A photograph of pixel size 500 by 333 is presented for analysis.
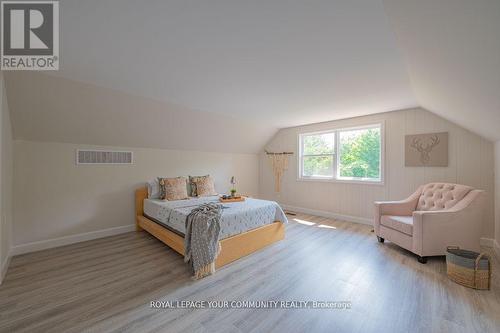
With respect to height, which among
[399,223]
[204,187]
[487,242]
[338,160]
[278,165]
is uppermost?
[338,160]

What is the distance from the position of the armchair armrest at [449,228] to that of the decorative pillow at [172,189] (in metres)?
3.77

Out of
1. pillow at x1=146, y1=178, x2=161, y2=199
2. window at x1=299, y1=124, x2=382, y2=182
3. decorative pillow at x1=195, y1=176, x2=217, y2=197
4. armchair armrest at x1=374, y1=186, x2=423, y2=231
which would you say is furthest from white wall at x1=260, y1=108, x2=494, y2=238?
pillow at x1=146, y1=178, x2=161, y2=199

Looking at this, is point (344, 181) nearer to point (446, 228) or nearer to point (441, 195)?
point (441, 195)

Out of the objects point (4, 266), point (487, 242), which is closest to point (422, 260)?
point (487, 242)

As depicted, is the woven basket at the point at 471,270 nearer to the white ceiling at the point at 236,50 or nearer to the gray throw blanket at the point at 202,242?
the white ceiling at the point at 236,50

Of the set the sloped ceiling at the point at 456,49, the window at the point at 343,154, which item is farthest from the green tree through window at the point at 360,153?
the sloped ceiling at the point at 456,49

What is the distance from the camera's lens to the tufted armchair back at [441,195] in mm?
2771

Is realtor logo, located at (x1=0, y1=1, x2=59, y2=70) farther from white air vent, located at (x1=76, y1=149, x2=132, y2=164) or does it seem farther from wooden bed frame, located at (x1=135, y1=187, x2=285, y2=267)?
wooden bed frame, located at (x1=135, y1=187, x2=285, y2=267)

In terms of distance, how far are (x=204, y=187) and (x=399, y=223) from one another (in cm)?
350

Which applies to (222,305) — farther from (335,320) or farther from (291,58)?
(291,58)

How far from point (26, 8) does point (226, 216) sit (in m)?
2.63

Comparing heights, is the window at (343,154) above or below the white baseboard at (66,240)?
above

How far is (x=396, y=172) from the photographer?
3854 mm

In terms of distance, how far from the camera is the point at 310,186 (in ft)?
16.7
